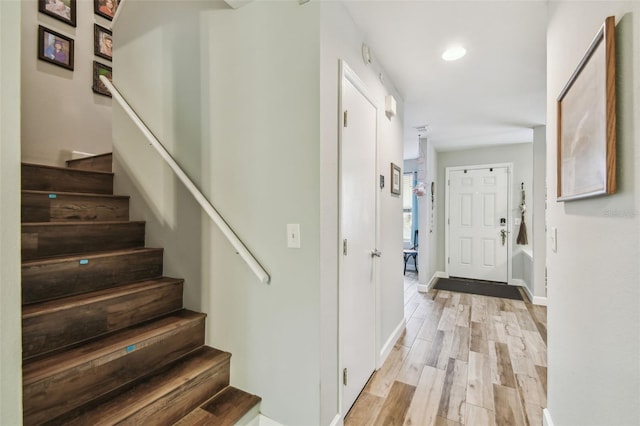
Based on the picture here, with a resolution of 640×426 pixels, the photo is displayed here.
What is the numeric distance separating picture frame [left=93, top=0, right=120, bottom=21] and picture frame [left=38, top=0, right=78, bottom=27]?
232 mm

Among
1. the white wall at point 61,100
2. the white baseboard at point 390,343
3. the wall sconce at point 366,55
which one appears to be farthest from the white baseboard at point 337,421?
the white wall at point 61,100

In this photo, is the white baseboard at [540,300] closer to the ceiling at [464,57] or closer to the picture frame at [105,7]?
the ceiling at [464,57]

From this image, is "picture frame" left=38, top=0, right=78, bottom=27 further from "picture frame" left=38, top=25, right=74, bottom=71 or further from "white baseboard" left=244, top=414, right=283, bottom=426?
"white baseboard" left=244, top=414, right=283, bottom=426

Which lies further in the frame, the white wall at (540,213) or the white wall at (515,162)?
the white wall at (515,162)

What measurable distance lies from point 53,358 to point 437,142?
17.1 ft

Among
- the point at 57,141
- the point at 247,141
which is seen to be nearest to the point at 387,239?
the point at 247,141

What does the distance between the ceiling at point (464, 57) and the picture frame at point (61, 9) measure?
3095 mm

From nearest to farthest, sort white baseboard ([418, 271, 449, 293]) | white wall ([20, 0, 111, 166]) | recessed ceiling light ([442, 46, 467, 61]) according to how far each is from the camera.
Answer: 1. recessed ceiling light ([442, 46, 467, 61])
2. white wall ([20, 0, 111, 166])
3. white baseboard ([418, 271, 449, 293])

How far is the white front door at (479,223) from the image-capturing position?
504 centimetres

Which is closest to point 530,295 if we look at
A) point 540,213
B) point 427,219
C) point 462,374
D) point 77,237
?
point 540,213

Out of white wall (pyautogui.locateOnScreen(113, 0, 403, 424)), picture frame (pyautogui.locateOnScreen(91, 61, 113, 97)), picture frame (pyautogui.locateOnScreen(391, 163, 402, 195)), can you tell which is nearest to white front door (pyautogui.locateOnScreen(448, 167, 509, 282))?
picture frame (pyautogui.locateOnScreen(391, 163, 402, 195))

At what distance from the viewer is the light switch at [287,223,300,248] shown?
4.76 ft

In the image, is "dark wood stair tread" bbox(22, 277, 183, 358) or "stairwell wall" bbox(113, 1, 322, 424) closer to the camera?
"dark wood stair tread" bbox(22, 277, 183, 358)

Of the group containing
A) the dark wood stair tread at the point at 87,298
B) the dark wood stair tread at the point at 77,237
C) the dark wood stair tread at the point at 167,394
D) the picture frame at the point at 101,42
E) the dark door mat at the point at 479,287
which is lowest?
the dark door mat at the point at 479,287
